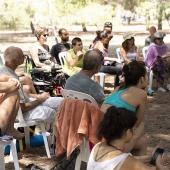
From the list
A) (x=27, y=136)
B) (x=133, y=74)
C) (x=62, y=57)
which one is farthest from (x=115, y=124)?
(x=62, y=57)

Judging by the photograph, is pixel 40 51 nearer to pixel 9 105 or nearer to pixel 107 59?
pixel 107 59

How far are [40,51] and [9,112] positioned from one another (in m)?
3.80

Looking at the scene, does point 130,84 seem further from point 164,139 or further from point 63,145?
point 164,139

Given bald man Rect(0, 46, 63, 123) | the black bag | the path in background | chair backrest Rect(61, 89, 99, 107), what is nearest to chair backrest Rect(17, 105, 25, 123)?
bald man Rect(0, 46, 63, 123)

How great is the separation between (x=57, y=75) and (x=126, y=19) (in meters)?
48.2

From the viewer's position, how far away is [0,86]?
4.36 metres

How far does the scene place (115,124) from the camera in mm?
2912

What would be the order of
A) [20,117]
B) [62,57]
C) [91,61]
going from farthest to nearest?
[62,57] < [20,117] < [91,61]

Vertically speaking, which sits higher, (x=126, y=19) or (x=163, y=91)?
(x=163, y=91)

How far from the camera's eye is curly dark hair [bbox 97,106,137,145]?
2891 mm

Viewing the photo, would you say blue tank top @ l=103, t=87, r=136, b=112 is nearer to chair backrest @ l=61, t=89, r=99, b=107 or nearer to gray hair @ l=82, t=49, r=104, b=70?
chair backrest @ l=61, t=89, r=99, b=107

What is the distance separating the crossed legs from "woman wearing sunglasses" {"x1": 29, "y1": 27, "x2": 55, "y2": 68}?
348cm

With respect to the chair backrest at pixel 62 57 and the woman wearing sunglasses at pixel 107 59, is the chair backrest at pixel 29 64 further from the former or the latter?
the woman wearing sunglasses at pixel 107 59

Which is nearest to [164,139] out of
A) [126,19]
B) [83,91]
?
[83,91]
